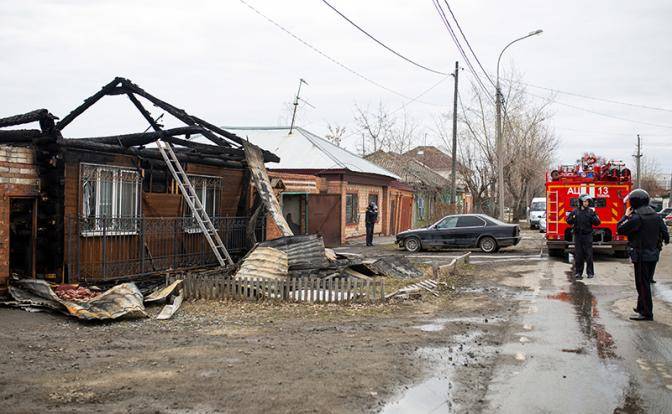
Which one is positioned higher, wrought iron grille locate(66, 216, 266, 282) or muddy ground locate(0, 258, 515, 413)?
wrought iron grille locate(66, 216, 266, 282)

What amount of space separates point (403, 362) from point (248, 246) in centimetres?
1027

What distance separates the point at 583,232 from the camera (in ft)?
46.5

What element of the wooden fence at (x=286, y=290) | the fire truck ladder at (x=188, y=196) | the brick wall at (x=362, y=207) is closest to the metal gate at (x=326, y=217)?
the brick wall at (x=362, y=207)

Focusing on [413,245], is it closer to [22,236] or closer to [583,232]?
[583,232]

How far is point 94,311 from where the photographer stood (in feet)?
30.6

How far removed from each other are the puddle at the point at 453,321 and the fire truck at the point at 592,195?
33.0 ft

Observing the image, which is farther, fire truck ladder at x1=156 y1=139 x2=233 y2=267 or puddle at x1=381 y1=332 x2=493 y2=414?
fire truck ladder at x1=156 y1=139 x2=233 y2=267

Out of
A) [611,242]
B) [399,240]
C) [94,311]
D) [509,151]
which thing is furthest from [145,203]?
[509,151]

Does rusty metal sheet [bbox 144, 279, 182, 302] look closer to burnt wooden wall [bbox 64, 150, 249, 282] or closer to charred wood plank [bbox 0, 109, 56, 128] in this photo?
burnt wooden wall [bbox 64, 150, 249, 282]

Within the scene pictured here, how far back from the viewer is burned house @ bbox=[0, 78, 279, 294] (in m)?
11.2

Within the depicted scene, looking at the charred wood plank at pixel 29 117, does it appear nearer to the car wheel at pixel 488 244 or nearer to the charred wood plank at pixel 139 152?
the charred wood plank at pixel 139 152

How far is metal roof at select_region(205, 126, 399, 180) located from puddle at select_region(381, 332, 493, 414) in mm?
18006

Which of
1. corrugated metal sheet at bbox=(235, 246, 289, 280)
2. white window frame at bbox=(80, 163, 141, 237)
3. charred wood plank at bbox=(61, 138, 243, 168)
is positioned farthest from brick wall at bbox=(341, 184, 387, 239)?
corrugated metal sheet at bbox=(235, 246, 289, 280)

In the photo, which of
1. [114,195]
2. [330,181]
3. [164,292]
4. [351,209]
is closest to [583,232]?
[164,292]
